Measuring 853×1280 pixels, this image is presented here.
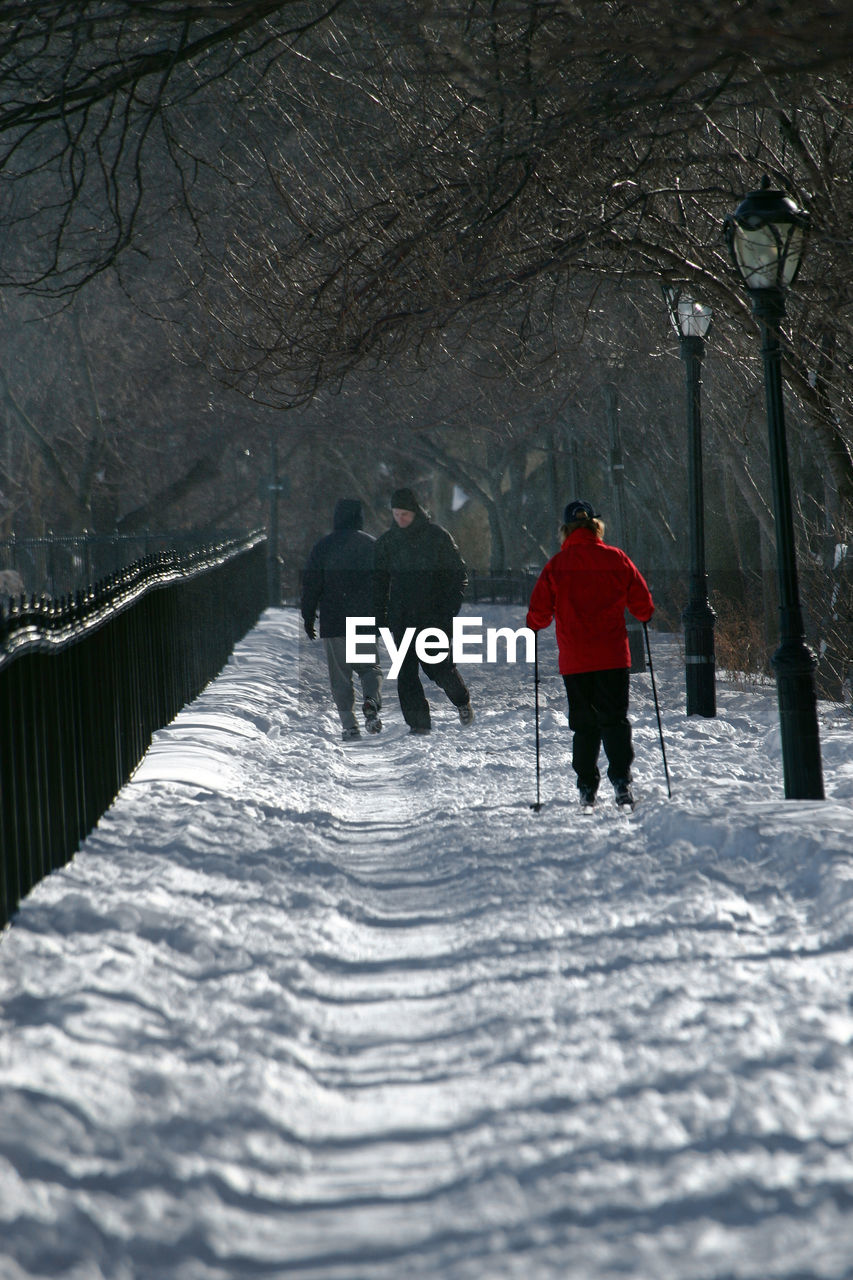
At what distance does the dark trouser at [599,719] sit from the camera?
888 cm

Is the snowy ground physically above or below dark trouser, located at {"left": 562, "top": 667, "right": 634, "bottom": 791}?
below

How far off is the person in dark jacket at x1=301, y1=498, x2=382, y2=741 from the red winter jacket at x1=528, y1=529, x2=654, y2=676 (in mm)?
4205

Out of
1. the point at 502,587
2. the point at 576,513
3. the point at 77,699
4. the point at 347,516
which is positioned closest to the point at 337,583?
the point at 347,516

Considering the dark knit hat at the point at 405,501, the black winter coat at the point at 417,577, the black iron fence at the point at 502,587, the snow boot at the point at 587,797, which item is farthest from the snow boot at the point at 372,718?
the black iron fence at the point at 502,587

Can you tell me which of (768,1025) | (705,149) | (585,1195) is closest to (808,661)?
(768,1025)

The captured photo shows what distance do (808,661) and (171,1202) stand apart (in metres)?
6.31

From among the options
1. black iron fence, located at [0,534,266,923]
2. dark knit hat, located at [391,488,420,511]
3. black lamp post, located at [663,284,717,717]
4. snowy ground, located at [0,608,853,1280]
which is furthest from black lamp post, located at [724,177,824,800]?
black lamp post, located at [663,284,717,717]

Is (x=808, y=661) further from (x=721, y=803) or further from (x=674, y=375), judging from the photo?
(x=674, y=375)

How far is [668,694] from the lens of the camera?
17.1 metres

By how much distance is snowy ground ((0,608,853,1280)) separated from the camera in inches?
136

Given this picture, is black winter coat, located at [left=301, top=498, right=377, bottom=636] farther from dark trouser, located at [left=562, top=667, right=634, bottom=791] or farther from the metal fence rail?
the metal fence rail

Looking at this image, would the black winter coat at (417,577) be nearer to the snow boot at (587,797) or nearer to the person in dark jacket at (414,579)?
the person in dark jacket at (414,579)

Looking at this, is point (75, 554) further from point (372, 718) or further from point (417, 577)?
point (417, 577)

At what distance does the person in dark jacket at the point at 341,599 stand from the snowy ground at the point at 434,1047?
4.22 metres
